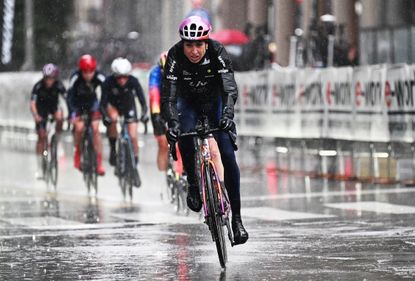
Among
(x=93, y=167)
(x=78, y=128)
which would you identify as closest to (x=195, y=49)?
(x=93, y=167)

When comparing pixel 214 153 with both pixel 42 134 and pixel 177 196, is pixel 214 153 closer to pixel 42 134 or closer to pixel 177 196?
pixel 177 196

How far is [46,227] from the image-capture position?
15641 millimetres

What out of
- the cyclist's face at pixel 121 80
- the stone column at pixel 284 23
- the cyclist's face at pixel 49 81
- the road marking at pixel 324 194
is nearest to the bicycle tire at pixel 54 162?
the cyclist's face at pixel 49 81

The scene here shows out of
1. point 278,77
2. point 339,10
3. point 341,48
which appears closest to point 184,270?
point 278,77

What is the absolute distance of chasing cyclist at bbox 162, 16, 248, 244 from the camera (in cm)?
1194

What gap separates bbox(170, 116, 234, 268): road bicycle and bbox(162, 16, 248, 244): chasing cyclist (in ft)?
0.40

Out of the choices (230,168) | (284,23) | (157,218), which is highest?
(284,23)

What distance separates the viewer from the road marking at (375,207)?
16.7 m

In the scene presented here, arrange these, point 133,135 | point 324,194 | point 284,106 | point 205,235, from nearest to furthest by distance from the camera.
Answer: point 205,235
point 324,194
point 133,135
point 284,106

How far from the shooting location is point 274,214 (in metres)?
16.7

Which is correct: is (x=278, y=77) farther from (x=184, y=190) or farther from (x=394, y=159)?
(x=184, y=190)

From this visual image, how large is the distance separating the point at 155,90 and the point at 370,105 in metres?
7.16

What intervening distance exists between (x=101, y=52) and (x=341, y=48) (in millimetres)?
22511

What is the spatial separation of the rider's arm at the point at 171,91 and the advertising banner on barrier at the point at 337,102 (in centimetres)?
1301
